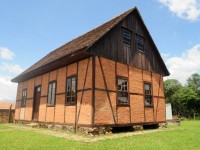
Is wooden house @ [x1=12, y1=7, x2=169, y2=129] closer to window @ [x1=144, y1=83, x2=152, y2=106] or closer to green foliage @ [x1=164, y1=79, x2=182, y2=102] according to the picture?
window @ [x1=144, y1=83, x2=152, y2=106]

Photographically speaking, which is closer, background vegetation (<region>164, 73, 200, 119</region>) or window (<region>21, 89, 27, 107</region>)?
window (<region>21, 89, 27, 107</region>)

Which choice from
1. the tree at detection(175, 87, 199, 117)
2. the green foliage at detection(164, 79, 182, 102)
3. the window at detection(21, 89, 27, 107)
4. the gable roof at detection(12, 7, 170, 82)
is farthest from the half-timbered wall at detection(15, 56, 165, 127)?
the green foliage at detection(164, 79, 182, 102)

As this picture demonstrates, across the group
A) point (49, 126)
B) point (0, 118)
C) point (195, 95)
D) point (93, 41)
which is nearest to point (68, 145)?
point (93, 41)

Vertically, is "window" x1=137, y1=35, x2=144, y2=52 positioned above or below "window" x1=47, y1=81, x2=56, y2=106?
above

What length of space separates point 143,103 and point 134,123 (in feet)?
6.29

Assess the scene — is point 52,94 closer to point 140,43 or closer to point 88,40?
point 88,40

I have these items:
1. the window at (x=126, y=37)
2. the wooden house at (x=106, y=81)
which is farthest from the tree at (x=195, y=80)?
the window at (x=126, y=37)

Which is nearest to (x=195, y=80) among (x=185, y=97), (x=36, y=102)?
(x=185, y=97)

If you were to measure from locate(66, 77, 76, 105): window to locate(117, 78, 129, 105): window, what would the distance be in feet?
9.49

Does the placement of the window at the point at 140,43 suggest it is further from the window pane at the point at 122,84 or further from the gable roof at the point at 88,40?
the window pane at the point at 122,84

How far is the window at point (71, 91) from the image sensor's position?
1356cm

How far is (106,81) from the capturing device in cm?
1280

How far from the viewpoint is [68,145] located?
8367 millimetres

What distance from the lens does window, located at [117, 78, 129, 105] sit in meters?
13.6
